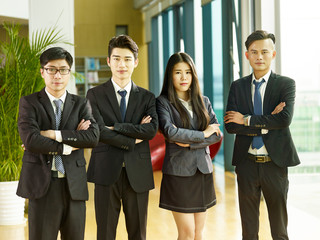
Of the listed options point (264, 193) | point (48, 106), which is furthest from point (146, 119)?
point (264, 193)

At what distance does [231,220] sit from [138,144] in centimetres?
237

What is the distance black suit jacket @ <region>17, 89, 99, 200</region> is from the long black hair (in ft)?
2.04

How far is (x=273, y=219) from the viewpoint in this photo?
3635 millimetres

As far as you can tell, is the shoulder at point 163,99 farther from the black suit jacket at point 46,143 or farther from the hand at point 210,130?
the black suit jacket at point 46,143

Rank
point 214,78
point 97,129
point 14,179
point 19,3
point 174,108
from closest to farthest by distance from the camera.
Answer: point 97,129 < point 174,108 < point 14,179 < point 19,3 < point 214,78

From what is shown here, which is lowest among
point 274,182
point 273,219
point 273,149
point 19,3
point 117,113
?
point 273,219

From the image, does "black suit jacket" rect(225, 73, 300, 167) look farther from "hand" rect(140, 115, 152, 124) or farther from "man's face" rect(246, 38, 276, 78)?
"hand" rect(140, 115, 152, 124)

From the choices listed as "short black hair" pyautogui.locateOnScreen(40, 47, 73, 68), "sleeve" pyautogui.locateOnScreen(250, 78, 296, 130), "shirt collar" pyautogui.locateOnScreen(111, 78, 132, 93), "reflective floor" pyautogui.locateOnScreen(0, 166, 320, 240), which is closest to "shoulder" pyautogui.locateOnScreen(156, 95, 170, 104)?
"shirt collar" pyautogui.locateOnScreen(111, 78, 132, 93)

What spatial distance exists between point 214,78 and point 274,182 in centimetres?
596

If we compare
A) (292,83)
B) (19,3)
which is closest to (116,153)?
(292,83)

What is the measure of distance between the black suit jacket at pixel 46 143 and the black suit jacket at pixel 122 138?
152 mm

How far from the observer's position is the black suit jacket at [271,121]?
356cm

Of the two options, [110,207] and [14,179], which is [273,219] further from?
[14,179]

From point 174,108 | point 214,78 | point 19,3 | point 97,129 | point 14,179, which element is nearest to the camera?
point 97,129
